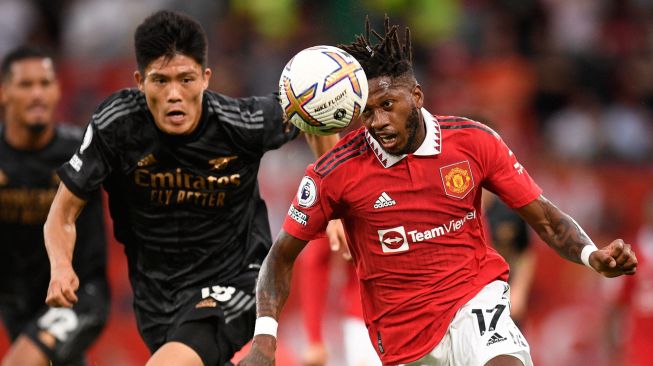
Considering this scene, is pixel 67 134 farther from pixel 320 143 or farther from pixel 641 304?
pixel 641 304

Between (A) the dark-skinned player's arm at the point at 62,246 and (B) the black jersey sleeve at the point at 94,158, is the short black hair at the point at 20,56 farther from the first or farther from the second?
(A) the dark-skinned player's arm at the point at 62,246

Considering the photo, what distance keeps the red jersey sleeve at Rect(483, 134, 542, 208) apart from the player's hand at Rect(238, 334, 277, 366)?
54.0 inches

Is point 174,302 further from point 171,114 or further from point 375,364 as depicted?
point 375,364

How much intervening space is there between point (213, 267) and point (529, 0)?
32.5 ft

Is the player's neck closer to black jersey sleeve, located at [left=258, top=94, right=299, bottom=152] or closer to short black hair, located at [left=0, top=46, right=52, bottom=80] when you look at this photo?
short black hair, located at [left=0, top=46, right=52, bottom=80]

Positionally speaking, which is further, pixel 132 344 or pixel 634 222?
pixel 634 222

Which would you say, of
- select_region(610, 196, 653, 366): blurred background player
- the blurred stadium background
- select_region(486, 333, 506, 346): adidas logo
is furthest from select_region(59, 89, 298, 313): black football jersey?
the blurred stadium background

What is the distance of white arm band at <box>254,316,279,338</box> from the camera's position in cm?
582

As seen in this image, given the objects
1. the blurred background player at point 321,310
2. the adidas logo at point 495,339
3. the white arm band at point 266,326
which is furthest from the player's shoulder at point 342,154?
the blurred background player at point 321,310

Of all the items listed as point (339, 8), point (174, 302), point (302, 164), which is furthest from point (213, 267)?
point (339, 8)

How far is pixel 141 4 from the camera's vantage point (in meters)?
15.9

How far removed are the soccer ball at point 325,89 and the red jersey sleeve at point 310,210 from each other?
0.30m

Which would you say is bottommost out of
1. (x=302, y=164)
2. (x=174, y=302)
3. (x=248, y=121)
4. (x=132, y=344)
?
(x=132, y=344)

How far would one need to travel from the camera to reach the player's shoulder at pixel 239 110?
6.96m
